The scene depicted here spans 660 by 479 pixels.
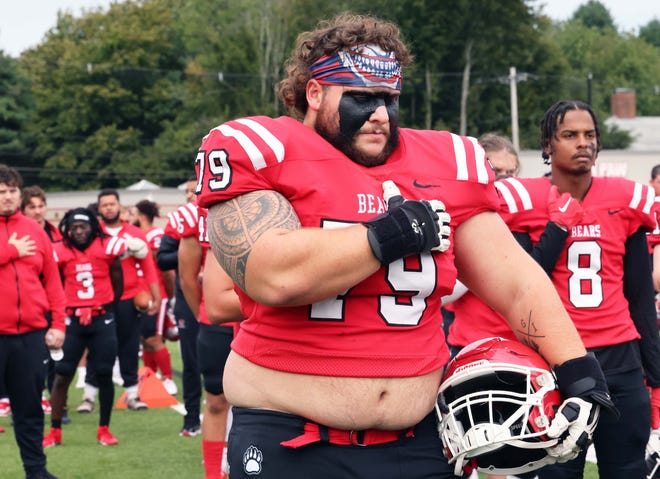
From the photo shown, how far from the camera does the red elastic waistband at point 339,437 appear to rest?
284 centimetres

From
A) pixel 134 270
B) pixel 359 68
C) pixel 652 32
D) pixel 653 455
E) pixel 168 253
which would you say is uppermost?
pixel 652 32

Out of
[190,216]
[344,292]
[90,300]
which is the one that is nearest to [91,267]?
[90,300]

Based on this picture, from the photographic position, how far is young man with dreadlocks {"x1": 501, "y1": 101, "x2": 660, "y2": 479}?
4.66 meters

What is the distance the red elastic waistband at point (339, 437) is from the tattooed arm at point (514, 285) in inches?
19.6

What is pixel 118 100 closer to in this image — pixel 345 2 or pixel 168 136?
pixel 168 136

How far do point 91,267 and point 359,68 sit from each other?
694 centimetres

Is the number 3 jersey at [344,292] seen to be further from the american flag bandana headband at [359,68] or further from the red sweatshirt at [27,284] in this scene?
the red sweatshirt at [27,284]

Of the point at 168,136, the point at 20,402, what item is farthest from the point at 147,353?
the point at 168,136

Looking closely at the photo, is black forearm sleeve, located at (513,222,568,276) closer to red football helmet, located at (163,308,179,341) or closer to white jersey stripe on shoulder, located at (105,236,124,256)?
white jersey stripe on shoulder, located at (105,236,124,256)

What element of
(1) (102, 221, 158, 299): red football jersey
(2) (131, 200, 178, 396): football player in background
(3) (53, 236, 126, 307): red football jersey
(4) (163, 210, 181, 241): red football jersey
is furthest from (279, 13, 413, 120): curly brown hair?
(2) (131, 200, 178, 396): football player in background

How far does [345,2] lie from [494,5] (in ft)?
24.1

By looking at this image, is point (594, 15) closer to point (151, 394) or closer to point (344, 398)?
point (151, 394)

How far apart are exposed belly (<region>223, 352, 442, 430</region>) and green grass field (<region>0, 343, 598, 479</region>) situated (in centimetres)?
449

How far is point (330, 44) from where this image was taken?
3033 millimetres
